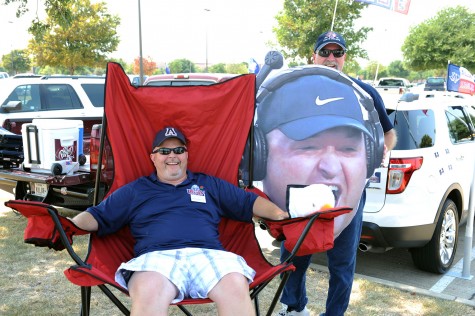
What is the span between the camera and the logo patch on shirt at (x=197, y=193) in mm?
2918

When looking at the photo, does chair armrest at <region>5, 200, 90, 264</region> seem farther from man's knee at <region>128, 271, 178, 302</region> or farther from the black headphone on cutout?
the black headphone on cutout

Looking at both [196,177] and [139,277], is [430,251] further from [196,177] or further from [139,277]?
[139,277]

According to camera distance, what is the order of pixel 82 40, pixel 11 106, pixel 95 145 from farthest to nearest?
pixel 82 40
pixel 11 106
pixel 95 145

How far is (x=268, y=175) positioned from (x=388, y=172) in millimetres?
1497

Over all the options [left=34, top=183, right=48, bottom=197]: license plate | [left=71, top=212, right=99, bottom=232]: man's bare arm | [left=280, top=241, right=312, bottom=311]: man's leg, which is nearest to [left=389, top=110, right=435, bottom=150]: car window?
[left=280, top=241, right=312, bottom=311]: man's leg

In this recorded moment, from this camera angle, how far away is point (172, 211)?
112 inches

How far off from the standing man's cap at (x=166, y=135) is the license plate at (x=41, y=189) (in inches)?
102

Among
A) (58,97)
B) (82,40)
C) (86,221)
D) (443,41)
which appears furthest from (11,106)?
(443,41)

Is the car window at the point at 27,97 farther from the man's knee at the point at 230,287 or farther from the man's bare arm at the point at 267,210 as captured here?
the man's knee at the point at 230,287

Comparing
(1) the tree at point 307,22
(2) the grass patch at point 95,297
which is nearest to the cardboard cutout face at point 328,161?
(2) the grass patch at point 95,297

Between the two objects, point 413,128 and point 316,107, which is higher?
point 316,107

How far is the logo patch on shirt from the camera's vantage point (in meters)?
2.92

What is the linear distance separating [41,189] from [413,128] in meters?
3.77

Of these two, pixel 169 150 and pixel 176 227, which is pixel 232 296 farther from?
pixel 169 150
